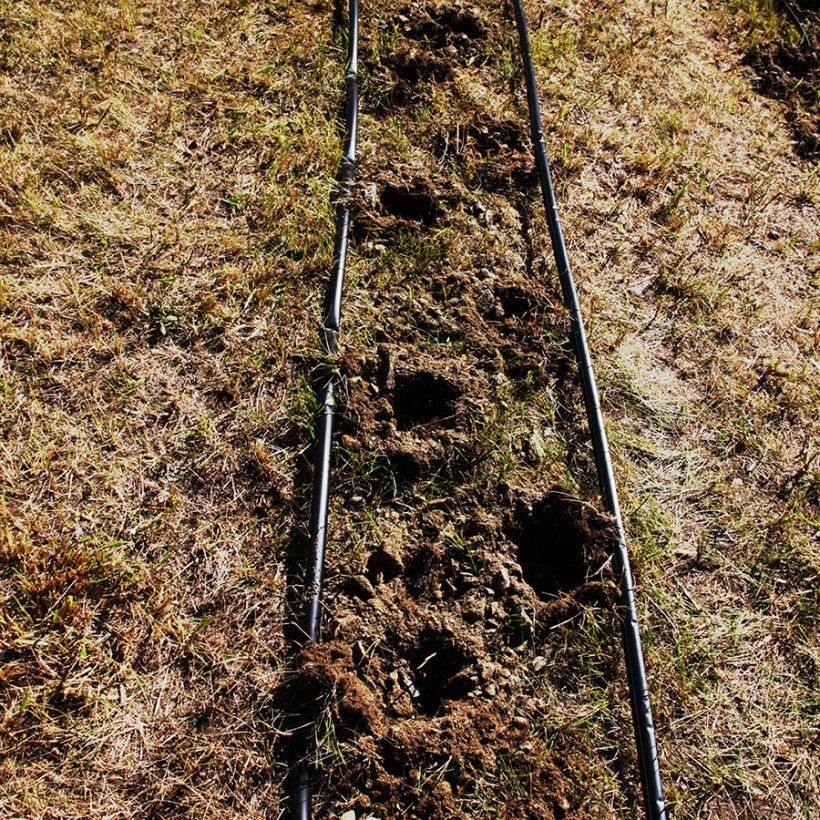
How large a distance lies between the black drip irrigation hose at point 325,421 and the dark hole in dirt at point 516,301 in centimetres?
64

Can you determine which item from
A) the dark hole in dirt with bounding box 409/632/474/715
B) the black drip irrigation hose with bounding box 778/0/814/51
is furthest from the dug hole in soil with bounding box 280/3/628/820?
the black drip irrigation hose with bounding box 778/0/814/51

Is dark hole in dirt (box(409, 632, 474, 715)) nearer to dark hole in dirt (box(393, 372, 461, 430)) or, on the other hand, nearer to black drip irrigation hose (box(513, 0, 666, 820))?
black drip irrigation hose (box(513, 0, 666, 820))

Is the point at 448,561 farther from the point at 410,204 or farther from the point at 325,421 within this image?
the point at 410,204

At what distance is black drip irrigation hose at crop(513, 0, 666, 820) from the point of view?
2004mm

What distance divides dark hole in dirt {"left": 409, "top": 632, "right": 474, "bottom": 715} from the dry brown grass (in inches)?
10.0

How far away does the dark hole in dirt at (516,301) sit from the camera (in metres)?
2.81

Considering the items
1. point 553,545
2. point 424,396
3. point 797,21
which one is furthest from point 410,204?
point 797,21

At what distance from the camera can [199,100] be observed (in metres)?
3.14

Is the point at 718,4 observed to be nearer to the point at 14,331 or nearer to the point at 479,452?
the point at 479,452

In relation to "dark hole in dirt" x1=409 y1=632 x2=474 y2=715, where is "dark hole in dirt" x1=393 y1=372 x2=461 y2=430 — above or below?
above

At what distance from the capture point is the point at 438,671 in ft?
6.90

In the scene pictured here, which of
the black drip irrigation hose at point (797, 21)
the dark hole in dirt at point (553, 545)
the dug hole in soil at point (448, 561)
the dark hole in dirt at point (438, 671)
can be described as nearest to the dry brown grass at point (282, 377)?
the dug hole in soil at point (448, 561)

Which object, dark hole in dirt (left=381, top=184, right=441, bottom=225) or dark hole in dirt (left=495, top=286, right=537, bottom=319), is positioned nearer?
dark hole in dirt (left=495, top=286, right=537, bottom=319)

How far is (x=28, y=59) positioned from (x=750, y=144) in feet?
11.1
